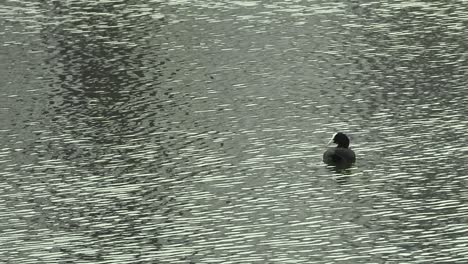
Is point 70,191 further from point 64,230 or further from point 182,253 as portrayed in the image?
point 182,253

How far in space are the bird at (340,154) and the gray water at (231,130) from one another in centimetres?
33

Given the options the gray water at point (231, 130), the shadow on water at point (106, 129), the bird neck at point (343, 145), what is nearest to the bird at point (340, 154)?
the bird neck at point (343, 145)

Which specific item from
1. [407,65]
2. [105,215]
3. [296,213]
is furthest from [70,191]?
[407,65]

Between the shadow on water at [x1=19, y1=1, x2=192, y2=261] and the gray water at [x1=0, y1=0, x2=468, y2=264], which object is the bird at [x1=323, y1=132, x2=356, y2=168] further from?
the shadow on water at [x1=19, y1=1, x2=192, y2=261]


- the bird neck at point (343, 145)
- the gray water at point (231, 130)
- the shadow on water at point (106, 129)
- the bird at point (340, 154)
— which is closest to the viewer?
the gray water at point (231, 130)

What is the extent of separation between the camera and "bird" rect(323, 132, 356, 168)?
39156 millimetres

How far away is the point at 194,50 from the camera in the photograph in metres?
55.8

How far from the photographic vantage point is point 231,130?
43.6 metres

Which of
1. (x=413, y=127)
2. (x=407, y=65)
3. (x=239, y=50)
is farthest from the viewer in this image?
(x=239, y=50)

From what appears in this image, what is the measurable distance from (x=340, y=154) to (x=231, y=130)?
5.51 m

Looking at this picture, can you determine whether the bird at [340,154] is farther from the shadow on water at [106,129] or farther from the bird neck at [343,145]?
the shadow on water at [106,129]

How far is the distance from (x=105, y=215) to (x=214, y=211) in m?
2.69

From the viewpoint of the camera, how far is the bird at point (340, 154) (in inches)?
1542

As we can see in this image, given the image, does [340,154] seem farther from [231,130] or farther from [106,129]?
[106,129]
